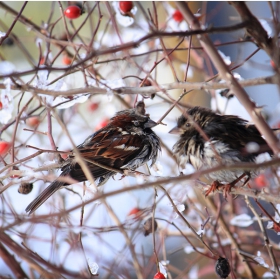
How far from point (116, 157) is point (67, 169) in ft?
1.39

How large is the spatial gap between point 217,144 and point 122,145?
2.73ft

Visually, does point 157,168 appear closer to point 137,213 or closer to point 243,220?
point 137,213

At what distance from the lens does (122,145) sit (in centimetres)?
342

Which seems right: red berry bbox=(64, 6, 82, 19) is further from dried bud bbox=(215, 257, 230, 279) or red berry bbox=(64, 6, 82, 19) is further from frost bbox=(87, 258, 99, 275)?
dried bud bbox=(215, 257, 230, 279)

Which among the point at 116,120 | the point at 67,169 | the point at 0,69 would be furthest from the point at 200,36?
the point at 116,120

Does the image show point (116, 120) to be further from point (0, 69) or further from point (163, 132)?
point (0, 69)

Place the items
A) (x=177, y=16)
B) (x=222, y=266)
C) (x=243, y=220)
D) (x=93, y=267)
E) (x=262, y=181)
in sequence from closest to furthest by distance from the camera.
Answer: (x=93, y=267)
(x=222, y=266)
(x=243, y=220)
(x=177, y=16)
(x=262, y=181)

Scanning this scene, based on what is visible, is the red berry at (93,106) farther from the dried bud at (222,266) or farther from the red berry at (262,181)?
the dried bud at (222,266)

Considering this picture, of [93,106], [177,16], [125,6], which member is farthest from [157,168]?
[93,106]

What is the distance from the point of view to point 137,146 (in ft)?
→ 11.3

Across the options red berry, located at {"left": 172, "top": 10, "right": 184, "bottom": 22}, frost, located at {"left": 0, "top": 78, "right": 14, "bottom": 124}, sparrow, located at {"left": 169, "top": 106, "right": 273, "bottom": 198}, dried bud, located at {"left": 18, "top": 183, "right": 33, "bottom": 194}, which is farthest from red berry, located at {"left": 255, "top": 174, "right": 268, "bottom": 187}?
frost, located at {"left": 0, "top": 78, "right": 14, "bottom": 124}

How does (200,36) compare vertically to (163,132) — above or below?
below

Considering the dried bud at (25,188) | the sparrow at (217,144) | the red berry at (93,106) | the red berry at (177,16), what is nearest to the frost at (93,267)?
the dried bud at (25,188)

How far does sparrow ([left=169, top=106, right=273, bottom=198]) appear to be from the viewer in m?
2.83
